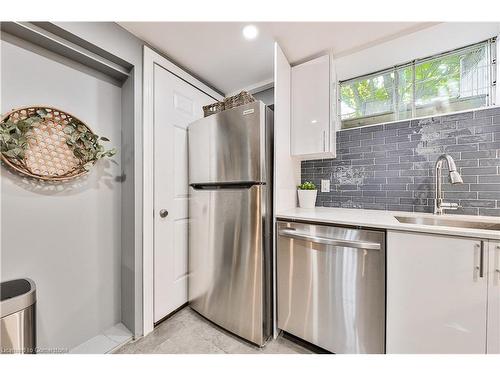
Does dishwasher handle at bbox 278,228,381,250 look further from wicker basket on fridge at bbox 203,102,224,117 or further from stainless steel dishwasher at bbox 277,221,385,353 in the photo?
wicker basket on fridge at bbox 203,102,224,117

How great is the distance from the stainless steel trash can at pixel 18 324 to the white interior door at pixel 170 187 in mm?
656

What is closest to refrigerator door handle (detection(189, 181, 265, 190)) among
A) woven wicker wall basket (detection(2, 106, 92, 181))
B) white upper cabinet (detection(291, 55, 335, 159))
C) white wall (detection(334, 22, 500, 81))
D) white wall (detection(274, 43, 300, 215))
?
white wall (detection(274, 43, 300, 215))

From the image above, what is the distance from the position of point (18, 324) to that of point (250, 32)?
80.7 inches

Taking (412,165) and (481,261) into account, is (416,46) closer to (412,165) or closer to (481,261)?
(412,165)

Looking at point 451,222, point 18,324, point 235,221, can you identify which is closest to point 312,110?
point 235,221

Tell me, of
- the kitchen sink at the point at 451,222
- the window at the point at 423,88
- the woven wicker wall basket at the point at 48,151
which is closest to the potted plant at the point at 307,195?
the kitchen sink at the point at 451,222

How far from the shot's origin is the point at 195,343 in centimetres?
138

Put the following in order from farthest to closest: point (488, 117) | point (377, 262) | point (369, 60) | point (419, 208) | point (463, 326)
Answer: point (369, 60) → point (419, 208) → point (488, 117) → point (377, 262) → point (463, 326)

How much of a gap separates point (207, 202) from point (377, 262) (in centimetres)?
121

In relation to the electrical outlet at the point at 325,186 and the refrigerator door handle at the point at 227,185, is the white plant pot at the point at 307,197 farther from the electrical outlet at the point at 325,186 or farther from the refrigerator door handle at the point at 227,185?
the refrigerator door handle at the point at 227,185

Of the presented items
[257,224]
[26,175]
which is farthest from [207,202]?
[26,175]
